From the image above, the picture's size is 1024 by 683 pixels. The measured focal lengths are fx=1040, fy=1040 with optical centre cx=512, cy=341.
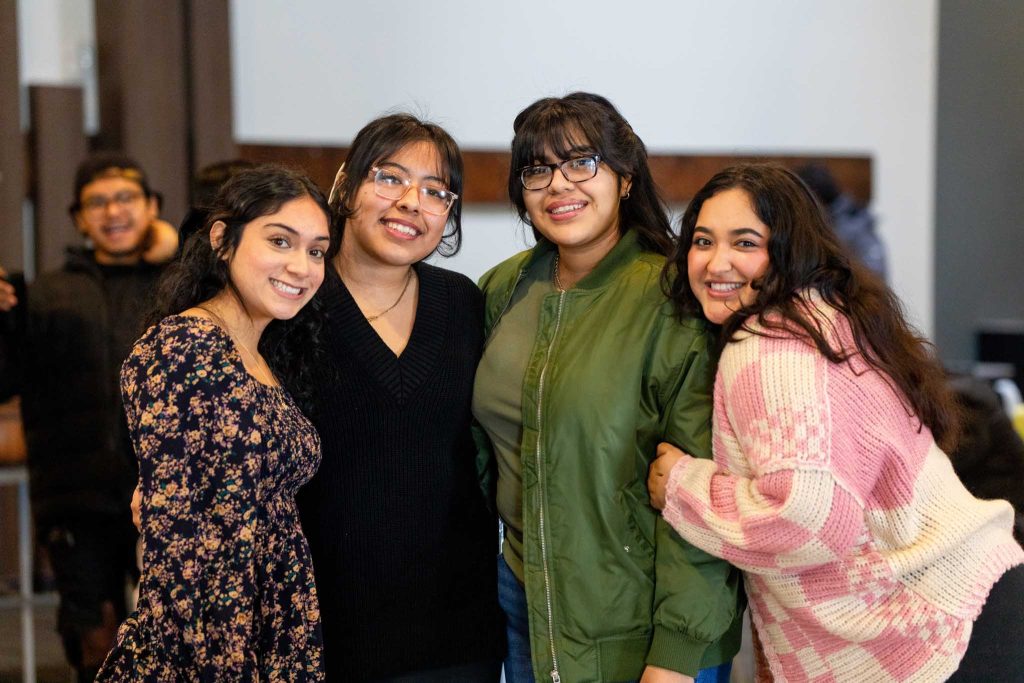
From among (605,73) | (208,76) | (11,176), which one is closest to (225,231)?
(11,176)

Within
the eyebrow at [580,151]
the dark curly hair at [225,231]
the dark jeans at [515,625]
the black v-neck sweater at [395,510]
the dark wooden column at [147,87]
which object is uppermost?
the dark wooden column at [147,87]

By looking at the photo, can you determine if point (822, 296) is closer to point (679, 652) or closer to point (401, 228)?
point (679, 652)

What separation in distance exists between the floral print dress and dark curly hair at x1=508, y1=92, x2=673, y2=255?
629 millimetres

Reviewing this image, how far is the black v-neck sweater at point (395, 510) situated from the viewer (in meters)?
1.75

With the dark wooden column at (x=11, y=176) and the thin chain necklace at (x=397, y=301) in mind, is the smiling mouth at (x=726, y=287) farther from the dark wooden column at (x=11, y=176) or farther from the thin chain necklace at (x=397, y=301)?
the dark wooden column at (x=11, y=176)

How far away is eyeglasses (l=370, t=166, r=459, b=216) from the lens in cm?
181

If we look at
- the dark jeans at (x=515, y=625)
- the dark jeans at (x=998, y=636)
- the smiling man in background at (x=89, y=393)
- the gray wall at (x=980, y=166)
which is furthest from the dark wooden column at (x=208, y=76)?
the gray wall at (x=980, y=166)

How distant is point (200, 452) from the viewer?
1483 mm

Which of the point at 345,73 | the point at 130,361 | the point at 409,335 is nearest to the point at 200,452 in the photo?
the point at 130,361

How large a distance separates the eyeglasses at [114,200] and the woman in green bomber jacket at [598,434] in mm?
1420

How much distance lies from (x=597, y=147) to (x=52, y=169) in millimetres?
2270

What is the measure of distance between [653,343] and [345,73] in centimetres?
250

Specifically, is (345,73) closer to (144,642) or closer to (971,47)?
(144,642)

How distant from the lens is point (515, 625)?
1.87m
